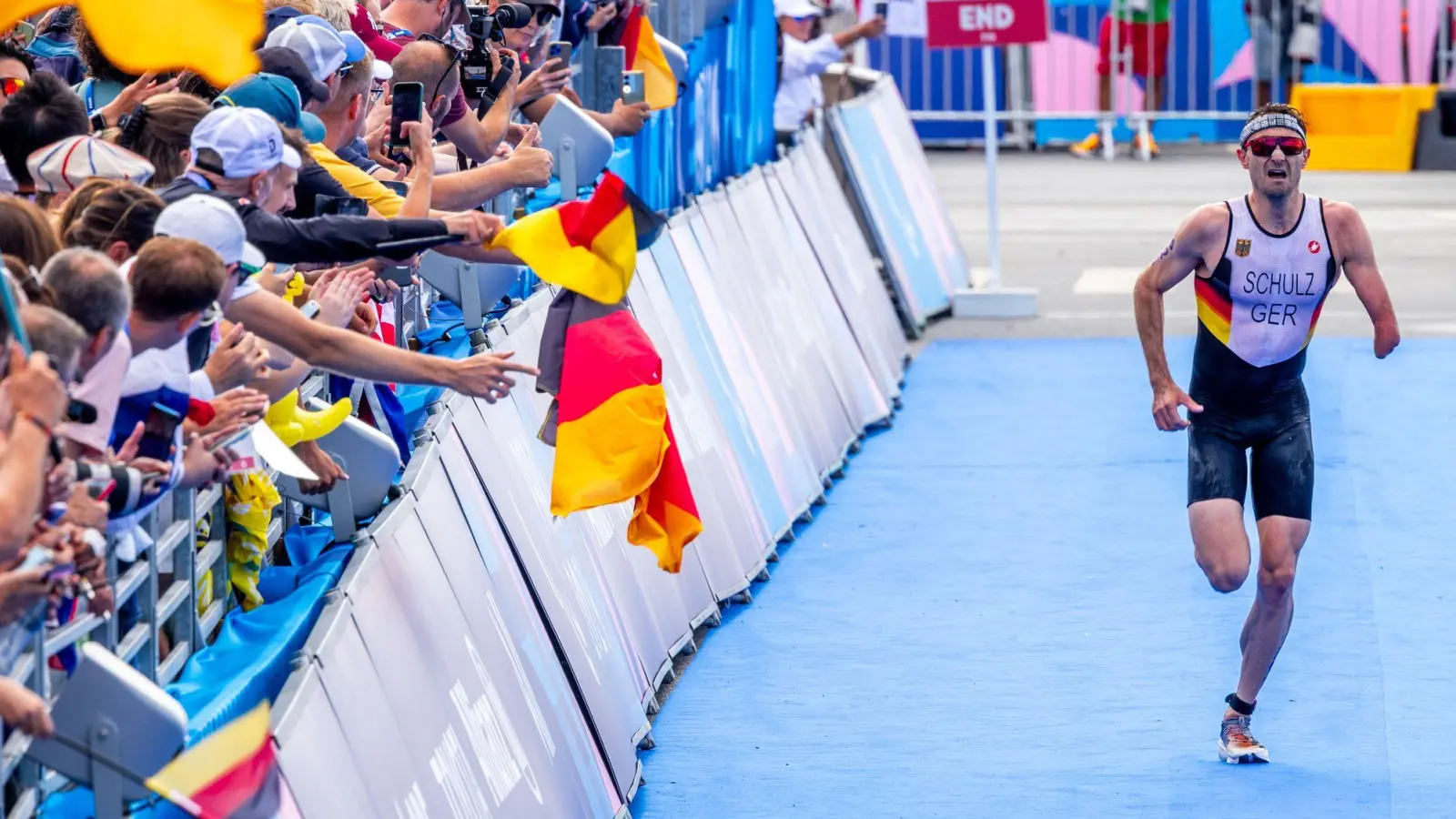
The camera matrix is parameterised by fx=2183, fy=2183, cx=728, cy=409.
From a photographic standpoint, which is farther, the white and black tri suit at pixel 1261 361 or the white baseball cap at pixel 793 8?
the white baseball cap at pixel 793 8

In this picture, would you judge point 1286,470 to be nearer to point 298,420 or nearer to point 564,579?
point 564,579

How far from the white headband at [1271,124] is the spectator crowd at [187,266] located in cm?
255

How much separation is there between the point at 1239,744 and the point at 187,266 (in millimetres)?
4493

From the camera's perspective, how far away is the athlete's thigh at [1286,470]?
25.4 ft

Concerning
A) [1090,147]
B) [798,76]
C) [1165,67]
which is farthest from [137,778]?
[1090,147]

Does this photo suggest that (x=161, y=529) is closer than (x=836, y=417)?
Yes

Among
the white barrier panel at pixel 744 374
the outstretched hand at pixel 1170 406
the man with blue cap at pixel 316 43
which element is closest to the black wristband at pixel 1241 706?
the outstretched hand at pixel 1170 406

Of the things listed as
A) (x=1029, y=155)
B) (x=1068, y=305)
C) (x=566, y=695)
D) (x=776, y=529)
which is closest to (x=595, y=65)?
(x=776, y=529)

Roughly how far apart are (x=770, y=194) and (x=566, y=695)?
6951mm

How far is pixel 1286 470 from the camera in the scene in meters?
7.76

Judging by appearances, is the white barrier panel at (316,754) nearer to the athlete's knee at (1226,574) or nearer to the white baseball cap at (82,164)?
the white baseball cap at (82,164)

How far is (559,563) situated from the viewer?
7480 mm

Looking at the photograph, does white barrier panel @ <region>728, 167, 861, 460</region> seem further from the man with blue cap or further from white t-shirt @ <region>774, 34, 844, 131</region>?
the man with blue cap

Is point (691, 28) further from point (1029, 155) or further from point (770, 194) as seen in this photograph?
point (1029, 155)
